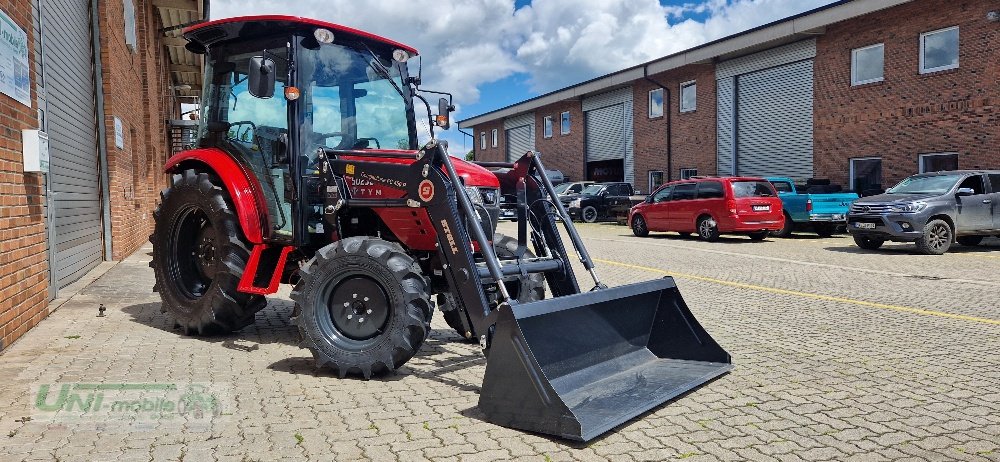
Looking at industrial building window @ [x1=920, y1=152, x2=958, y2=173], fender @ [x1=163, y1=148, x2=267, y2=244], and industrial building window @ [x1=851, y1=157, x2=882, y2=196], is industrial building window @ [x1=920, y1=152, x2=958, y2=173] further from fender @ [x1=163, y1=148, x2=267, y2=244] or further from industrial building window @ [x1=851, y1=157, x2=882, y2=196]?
fender @ [x1=163, y1=148, x2=267, y2=244]

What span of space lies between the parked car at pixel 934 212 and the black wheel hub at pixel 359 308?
506 inches

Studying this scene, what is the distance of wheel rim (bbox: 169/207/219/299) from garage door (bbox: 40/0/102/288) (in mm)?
2430

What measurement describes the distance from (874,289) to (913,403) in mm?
5753

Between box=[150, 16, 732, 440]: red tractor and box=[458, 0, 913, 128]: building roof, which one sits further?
box=[458, 0, 913, 128]: building roof

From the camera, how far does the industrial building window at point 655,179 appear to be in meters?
31.7

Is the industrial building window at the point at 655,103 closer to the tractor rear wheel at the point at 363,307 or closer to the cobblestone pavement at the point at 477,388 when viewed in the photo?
the cobblestone pavement at the point at 477,388

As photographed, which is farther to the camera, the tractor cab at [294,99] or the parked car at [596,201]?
the parked car at [596,201]

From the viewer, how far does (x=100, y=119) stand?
12875 mm

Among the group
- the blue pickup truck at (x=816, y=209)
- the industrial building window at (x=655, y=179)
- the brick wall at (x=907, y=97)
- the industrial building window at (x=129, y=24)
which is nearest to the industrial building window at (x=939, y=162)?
the brick wall at (x=907, y=97)

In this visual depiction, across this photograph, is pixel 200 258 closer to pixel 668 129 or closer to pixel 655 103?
pixel 668 129

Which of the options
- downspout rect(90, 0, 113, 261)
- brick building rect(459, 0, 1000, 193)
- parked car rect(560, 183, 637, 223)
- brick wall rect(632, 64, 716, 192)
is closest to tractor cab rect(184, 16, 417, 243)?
downspout rect(90, 0, 113, 261)

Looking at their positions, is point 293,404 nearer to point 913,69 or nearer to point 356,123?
point 356,123

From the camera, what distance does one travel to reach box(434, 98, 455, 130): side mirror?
686cm

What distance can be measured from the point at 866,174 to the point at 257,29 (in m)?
20.2
